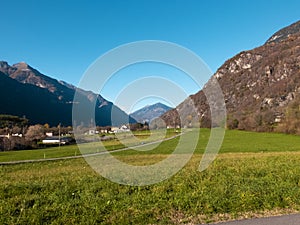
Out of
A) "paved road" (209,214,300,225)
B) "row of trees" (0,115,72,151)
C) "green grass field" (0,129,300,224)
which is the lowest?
"paved road" (209,214,300,225)

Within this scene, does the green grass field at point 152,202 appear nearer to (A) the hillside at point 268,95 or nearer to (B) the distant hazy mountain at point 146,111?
(B) the distant hazy mountain at point 146,111

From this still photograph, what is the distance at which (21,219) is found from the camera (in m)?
8.30

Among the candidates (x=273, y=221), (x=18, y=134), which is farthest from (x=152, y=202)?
(x=18, y=134)

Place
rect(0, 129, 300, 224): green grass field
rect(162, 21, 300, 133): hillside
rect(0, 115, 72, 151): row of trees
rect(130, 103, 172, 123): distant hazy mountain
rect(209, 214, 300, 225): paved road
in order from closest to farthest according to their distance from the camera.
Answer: rect(209, 214, 300, 225): paved road → rect(0, 129, 300, 224): green grass field → rect(130, 103, 172, 123): distant hazy mountain → rect(0, 115, 72, 151): row of trees → rect(162, 21, 300, 133): hillside

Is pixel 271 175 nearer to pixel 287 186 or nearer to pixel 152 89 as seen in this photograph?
pixel 287 186

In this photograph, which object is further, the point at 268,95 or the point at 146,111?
the point at 268,95

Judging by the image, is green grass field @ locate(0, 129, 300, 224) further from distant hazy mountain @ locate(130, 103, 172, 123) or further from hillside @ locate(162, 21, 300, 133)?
hillside @ locate(162, 21, 300, 133)

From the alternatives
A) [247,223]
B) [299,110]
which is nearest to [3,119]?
[299,110]

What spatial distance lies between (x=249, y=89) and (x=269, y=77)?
40.9 ft

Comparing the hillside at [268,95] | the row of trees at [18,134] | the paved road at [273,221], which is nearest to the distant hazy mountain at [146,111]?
the hillside at [268,95]

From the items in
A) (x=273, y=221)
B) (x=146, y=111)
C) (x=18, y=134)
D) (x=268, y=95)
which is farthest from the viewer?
(x=268, y=95)

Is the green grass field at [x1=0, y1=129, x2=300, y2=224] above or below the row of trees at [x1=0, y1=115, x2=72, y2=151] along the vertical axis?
below

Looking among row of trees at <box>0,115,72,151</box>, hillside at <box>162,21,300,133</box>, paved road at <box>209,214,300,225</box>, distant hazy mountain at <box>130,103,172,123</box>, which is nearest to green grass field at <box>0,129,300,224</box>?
paved road at <box>209,214,300,225</box>

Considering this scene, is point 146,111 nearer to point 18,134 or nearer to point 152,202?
point 152,202
